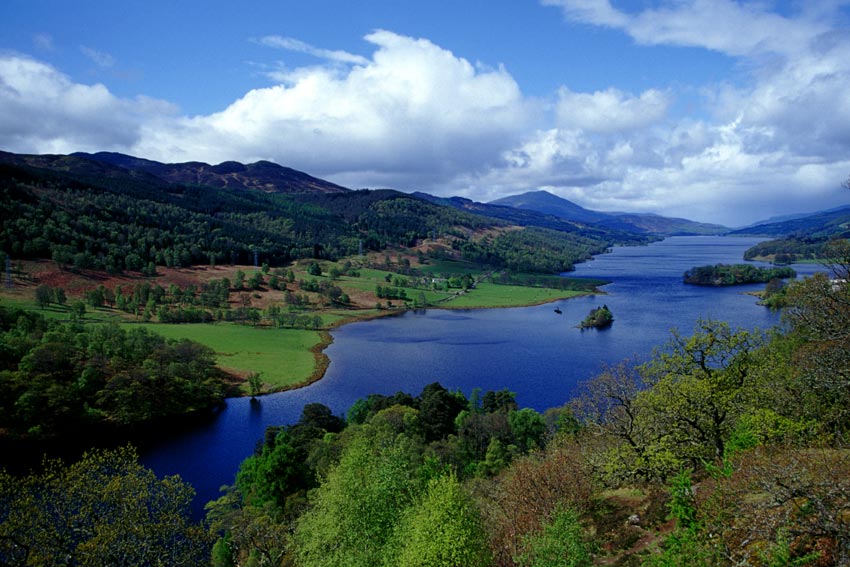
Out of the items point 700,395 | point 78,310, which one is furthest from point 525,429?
point 78,310

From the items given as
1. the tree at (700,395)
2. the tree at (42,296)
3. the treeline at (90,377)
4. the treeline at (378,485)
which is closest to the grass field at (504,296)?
the treeline at (90,377)

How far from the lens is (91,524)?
Answer: 20.5 metres

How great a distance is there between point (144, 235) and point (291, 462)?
5587 inches

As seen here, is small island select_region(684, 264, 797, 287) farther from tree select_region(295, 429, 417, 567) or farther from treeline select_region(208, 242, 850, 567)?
tree select_region(295, 429, 417, 567)

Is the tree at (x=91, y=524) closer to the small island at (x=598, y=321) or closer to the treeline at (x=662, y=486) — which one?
the treeline at (x=662, y=486)

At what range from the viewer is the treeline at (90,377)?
174ft

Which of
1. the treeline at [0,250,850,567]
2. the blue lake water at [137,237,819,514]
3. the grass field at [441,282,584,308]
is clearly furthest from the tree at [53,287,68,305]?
the treeline at [0,250,850,567]

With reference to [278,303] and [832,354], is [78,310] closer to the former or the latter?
[278,303]

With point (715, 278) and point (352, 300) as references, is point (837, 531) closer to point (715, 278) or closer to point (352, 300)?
point (352, 300)

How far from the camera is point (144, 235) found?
155 m

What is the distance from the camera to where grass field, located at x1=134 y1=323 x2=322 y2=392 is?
77750 mm

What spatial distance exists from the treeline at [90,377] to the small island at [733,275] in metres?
153

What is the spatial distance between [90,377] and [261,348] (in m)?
32.7

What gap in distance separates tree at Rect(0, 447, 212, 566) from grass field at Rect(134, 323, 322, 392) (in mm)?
52286
